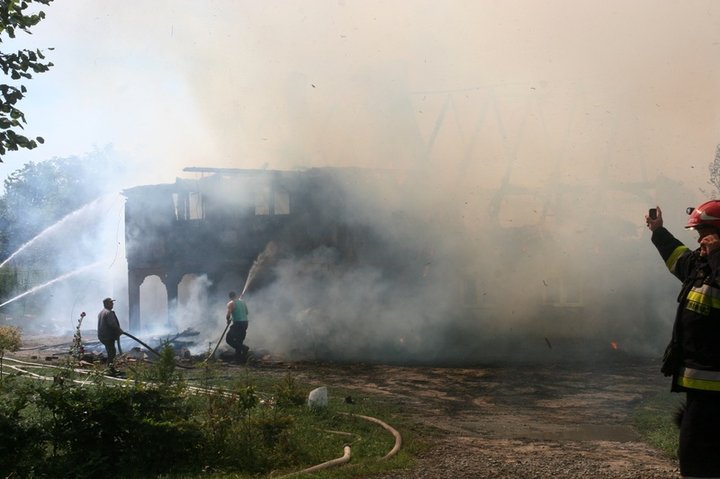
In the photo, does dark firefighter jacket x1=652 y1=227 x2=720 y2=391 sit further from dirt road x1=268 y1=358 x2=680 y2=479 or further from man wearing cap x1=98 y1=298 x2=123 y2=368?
man wearing cap x1=98 y1=298 x2=123 y2=368

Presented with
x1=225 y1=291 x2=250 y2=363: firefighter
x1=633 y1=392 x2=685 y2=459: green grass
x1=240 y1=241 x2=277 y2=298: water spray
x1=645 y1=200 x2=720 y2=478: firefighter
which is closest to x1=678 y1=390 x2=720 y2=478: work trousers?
x1=645 y1=200 x2=720 y2=478: firefighter

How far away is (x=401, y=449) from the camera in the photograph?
25.2ft

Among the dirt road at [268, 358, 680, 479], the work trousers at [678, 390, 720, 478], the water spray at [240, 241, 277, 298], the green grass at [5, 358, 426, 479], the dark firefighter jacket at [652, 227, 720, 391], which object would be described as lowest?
the dirt road at [268, 358, 680, 479]

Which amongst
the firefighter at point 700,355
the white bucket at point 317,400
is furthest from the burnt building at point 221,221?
the firefighter at point 700,355

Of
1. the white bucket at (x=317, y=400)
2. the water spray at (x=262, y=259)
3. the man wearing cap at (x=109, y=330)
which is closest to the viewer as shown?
the white bucket at (x=317, y=400)

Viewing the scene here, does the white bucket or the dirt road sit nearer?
the dirt road

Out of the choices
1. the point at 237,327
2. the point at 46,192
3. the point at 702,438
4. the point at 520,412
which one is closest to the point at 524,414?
the point at 520,412

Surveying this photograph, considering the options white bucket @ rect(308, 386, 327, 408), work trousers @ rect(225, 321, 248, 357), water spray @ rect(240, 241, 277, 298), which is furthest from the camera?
water spray @ rect(240, 241, 277, 298)

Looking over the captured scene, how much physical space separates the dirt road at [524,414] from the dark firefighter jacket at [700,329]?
259cm

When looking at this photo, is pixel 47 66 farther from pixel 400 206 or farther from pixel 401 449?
pixel 400 206

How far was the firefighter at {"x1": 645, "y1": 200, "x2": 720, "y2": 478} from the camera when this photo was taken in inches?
166

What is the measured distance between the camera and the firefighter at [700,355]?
13.8 ft

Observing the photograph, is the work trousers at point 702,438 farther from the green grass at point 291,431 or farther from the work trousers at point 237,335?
the work trousers at point 237,335

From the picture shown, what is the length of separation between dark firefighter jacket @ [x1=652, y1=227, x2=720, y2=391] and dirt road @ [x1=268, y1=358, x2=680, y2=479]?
259cm
